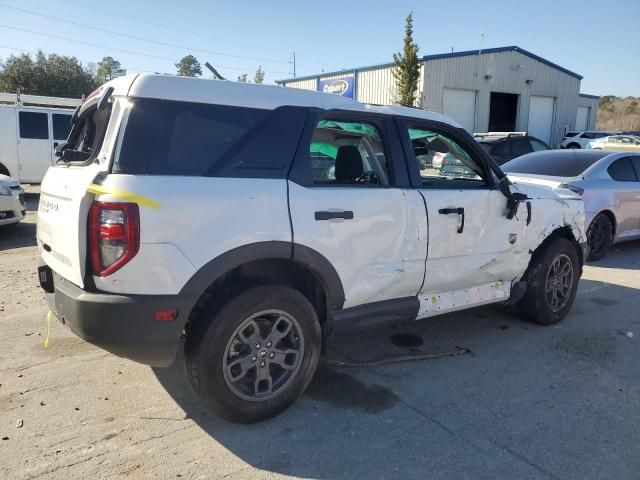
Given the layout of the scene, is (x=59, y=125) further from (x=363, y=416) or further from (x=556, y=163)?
(x=363, y=416)

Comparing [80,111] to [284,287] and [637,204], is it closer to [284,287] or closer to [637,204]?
[284,287]

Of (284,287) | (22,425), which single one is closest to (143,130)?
(284,287)

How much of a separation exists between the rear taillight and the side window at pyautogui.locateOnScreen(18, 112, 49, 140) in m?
12.3

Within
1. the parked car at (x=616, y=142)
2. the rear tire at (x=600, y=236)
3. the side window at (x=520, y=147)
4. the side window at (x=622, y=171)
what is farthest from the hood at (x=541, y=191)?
the parked car at (x=616, y=142)

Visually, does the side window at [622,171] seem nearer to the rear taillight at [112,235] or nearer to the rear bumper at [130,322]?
the rear bumper at [130,322]

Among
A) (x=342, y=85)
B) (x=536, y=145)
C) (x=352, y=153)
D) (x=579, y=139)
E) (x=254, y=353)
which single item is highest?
(x=342, y=85)

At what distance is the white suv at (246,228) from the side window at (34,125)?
10867 millimetres

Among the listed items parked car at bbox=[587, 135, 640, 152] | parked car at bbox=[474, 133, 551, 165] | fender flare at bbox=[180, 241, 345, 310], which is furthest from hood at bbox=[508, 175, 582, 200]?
parked car at bbox=[587, 135, 640, 152]

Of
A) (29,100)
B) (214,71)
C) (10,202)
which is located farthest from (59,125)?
(214,71)

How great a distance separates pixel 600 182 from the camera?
7.76 meters

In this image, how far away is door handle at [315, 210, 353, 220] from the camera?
3176mm

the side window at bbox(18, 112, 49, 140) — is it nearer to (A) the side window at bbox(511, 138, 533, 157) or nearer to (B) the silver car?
(B) the silver car

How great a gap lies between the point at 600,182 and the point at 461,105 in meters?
22.0

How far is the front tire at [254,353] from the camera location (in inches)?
114
